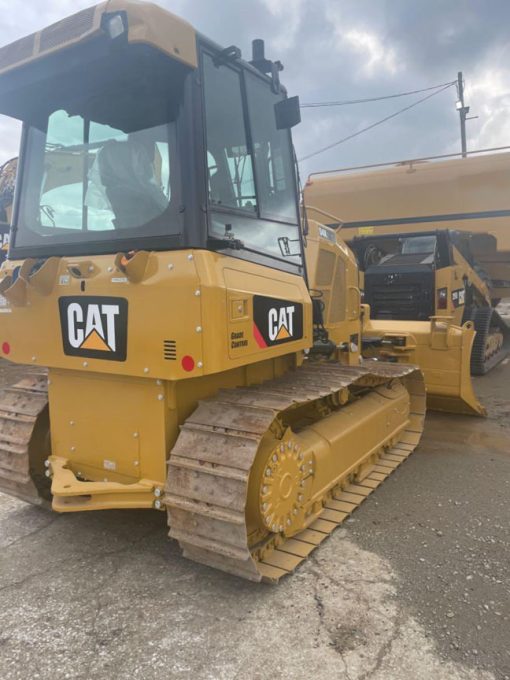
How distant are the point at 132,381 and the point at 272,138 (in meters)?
1.72

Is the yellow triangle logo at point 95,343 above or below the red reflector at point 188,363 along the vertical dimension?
above

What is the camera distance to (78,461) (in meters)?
3.18

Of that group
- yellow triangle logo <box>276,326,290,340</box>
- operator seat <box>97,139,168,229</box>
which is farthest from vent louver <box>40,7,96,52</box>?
yellow triangle logo <box>276,326,290,340</box>

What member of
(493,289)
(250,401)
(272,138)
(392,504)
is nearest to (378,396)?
(392,504)

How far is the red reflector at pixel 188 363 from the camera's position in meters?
2.49

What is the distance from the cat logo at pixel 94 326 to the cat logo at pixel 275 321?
2.27 ft

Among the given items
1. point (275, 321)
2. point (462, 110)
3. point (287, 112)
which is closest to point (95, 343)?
point (275, 321)

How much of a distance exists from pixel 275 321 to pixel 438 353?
124 inches

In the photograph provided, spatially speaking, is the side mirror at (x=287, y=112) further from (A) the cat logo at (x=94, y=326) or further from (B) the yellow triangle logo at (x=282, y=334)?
(A) the cat logo at (x=94, y=326)

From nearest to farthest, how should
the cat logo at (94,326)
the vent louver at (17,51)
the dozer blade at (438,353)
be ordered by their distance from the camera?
the vent louver at (17,51) → the cat logo at (94,326) → the dozer blade at (438,353)

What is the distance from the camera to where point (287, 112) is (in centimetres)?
309

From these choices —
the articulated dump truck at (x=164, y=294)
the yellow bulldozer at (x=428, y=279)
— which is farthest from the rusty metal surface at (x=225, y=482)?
the yellow bulldozer at (x=428, y=279)

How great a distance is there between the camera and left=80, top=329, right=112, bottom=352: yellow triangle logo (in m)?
2.81

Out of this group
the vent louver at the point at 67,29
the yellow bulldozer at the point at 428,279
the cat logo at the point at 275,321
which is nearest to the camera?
the vent louver at the point at 67,29
